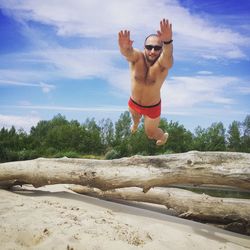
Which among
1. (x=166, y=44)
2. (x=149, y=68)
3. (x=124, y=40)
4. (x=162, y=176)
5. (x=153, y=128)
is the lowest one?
(x=162, y=176)

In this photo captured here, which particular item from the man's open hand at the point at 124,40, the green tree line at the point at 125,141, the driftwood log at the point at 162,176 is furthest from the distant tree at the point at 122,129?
the man's open hand at the point at 124,40

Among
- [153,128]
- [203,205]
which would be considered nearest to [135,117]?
[153,128]

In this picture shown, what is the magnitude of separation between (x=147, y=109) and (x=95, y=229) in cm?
285

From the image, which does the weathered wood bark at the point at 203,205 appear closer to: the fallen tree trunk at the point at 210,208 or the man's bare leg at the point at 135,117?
the fallen tree trunk at the point at 210,208

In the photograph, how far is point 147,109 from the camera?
24.8 feet

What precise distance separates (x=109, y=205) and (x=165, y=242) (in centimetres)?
251

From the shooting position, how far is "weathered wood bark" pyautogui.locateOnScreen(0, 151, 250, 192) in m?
6.40

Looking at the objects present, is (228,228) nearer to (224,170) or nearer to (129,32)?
(224,170)

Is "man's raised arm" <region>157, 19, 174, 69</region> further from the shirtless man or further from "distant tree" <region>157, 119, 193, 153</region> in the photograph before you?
"distant tree" <region>157, 119, 193, 153</region>

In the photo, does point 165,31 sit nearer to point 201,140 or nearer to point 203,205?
point 203,205

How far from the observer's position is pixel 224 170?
21.0 feet

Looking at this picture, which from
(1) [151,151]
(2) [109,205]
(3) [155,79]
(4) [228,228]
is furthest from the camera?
(1) [151,151]

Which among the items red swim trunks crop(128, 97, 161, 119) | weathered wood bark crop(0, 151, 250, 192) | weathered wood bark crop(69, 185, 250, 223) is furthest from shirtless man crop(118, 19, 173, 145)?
weathered wood bark crop(69, 185, 250, 223)

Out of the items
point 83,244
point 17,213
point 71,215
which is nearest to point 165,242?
point 83,244
